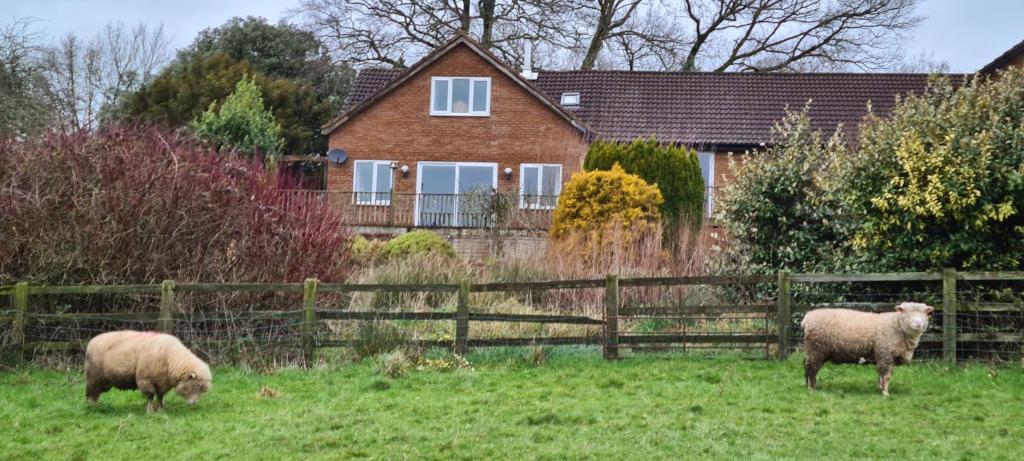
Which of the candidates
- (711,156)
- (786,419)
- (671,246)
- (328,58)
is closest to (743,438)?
(786,419)

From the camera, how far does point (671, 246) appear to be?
1989 cm

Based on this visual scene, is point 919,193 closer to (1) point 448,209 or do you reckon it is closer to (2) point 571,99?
(1) point 448,209

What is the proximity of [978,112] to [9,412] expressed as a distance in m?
12.5

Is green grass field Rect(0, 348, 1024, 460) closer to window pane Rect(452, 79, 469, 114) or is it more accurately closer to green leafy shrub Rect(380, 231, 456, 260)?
green leafy shrub Rect(380, 231, 456, 260)

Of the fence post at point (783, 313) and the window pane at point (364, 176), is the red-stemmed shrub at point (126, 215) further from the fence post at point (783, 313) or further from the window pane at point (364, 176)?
the window pane at point (364, 176)

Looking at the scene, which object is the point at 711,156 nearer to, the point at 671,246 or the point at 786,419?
the point at 671,246

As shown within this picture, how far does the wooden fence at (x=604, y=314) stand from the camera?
516 inches

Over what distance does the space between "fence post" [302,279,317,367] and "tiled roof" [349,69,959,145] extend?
17866mm

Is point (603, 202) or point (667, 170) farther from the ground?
point (667, 170)

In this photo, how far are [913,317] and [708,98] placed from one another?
867 inches

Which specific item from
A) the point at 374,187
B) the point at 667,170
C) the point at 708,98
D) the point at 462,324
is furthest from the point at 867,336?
the point at 708,98

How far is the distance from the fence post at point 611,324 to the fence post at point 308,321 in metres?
3.85

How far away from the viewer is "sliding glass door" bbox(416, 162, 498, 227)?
26.8 metres

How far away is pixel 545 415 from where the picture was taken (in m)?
10.1
